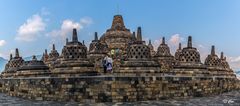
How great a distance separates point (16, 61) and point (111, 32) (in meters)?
10.4

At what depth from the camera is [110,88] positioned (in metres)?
16.4

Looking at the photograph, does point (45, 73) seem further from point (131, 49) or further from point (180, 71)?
point (180, 71)

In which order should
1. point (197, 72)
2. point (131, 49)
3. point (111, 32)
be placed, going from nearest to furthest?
point (131, 49), point (197, 72), point (111, 32)

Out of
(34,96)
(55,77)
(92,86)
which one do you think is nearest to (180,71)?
(92,86)

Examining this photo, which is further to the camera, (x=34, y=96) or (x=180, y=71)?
(x=180, y=71)

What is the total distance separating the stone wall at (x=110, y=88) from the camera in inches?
648

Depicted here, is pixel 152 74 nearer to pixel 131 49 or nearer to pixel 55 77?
pixel 131 49

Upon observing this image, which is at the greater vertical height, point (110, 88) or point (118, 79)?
point (118, 79)

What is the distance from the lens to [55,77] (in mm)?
17766

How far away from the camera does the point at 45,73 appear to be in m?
20.5

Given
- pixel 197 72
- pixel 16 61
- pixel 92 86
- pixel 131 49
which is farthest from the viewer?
pixel 16 61

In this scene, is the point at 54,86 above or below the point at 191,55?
below

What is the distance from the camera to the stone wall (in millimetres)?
16453

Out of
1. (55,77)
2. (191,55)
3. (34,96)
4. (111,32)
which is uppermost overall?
(111,32)
